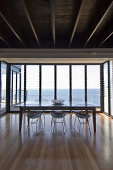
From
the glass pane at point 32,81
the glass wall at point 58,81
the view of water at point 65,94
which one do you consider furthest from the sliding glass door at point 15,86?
the view of water at point 65,94

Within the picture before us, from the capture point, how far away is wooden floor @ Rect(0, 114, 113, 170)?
204cm

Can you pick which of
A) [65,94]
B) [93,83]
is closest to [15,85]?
[65,94]

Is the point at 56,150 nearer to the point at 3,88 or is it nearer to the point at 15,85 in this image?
the point at 3,88

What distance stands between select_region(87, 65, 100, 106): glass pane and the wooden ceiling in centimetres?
231

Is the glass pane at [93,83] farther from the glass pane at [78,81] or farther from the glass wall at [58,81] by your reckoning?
the glass pane at [78,81]

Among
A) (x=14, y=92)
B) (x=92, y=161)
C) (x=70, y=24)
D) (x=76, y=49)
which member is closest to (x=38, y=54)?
(x=76, y=49)

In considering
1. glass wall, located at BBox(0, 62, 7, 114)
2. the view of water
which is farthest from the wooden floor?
the view of water

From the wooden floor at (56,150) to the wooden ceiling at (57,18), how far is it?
105 inches

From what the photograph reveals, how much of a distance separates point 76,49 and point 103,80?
2790 millimetres

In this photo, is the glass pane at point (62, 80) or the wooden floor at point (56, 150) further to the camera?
the glass pane at point (62, 80)

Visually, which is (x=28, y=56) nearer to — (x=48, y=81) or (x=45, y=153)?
(x=48, y=81)

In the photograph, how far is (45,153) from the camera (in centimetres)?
241

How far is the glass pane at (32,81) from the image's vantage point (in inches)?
241

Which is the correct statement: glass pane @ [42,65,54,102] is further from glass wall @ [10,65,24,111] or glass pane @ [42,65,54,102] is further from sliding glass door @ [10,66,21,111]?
sliding glass door @ [10,66,21,111]
